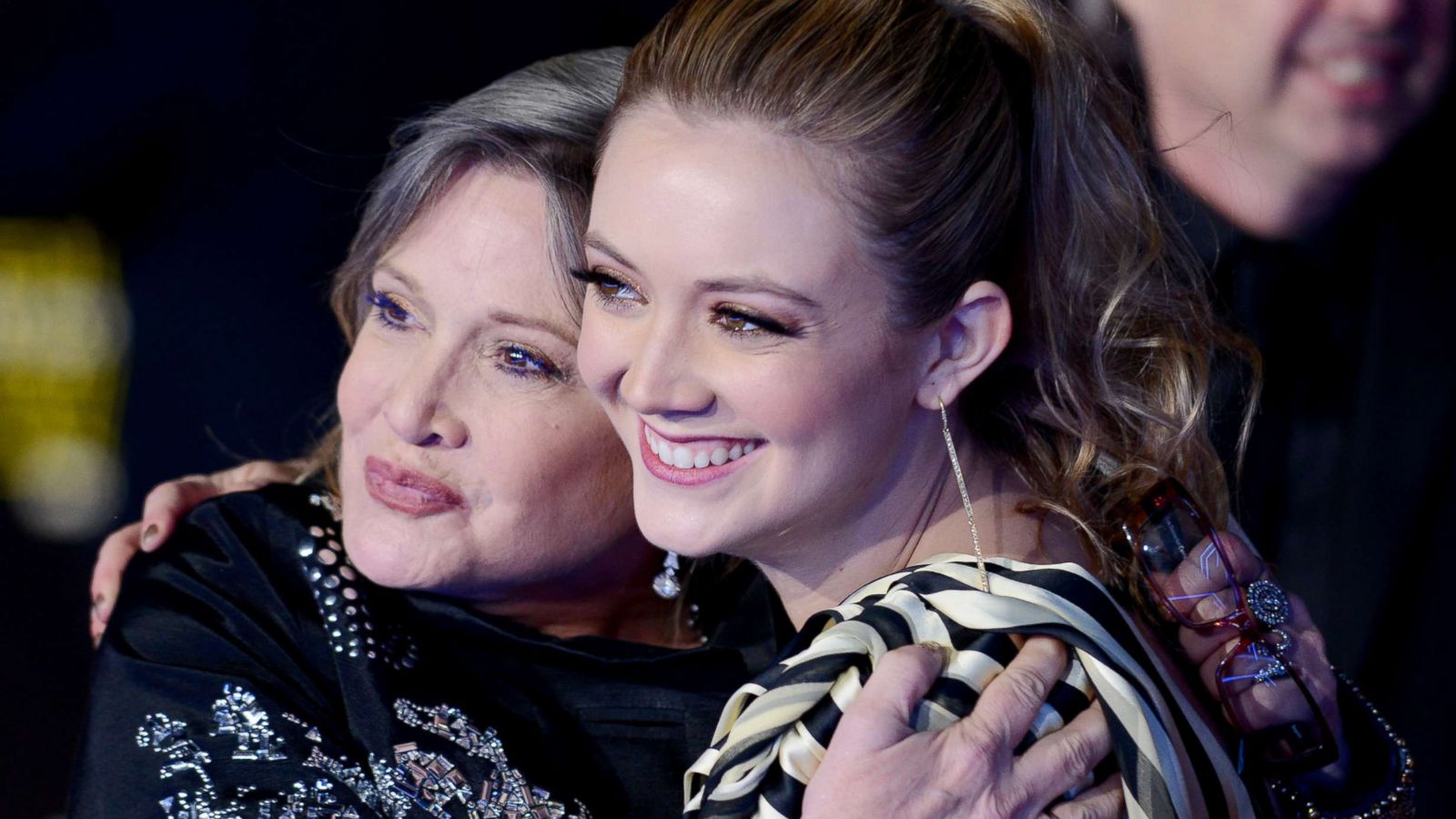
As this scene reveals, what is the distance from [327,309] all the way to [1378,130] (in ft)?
5.82

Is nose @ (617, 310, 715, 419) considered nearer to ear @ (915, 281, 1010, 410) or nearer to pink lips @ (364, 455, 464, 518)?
ear @ (915, 281, 1010, 410)

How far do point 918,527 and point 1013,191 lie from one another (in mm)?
361

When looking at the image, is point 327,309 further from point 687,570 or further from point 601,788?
point 601,788

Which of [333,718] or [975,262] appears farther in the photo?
[333,718]

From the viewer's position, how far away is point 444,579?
1625mm

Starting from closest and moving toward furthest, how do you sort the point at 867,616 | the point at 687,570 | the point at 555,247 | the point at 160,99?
1. the point at 867,616
2. the point at 555,247
3. the point at 687,570
4. the point at 160,99

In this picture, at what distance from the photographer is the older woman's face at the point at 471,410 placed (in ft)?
5.21

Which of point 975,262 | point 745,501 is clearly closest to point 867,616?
point 745,501

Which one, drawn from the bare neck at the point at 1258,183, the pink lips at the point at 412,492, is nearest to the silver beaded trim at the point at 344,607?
the pink lips at the point at 412,492

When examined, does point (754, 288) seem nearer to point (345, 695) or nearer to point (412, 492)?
point (412, 492)

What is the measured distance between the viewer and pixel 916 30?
1312mm

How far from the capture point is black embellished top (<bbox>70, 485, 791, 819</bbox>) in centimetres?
150

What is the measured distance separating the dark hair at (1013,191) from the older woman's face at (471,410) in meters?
0.29

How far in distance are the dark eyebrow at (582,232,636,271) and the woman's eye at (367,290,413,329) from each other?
0.42m
